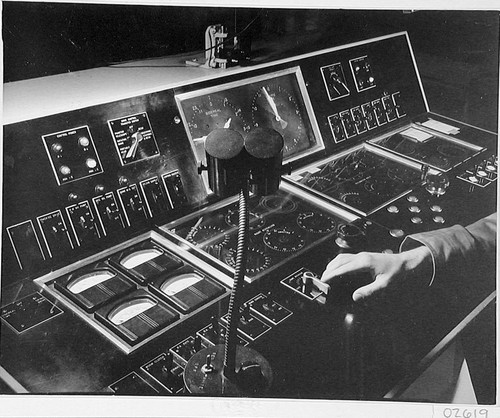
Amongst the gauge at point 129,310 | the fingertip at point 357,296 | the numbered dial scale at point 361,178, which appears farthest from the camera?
the numbered dial scale at point 361,178

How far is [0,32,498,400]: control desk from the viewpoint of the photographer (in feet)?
3.29

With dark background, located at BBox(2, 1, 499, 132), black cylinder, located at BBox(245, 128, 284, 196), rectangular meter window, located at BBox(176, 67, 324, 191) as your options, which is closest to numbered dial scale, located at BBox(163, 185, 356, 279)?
rectangular meter window, located at BBox(176, 67, 324, 191)

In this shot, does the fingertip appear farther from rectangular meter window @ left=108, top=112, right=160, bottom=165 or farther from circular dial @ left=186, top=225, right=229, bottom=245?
rectangular meter window @ left=108, top=112, right=160, bottom=165

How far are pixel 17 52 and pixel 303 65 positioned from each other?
2.40ft

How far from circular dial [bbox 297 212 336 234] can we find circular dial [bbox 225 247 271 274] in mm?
143

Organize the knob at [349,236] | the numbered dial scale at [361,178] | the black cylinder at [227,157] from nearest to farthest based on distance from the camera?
the black cylinder at [227,157] → the knob at [349,236] → the numbered dial scale at [361,178]

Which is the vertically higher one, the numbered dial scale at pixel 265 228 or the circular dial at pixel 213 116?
the circular dial at pixel 213 116

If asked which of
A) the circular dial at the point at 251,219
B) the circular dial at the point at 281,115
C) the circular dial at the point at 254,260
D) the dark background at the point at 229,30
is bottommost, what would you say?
the circular dial at the point at 254,260

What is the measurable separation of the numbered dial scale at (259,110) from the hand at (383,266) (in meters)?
0.38

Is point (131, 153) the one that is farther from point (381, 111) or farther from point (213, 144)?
point (381, 111)

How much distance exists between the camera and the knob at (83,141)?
44.4 inches

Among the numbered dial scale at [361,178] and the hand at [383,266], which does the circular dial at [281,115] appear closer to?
the numbered dial scale at [361,178]

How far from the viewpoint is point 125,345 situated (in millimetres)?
974

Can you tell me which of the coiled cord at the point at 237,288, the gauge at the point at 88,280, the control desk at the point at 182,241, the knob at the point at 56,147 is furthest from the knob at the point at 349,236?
the knob at the point at 56,147
